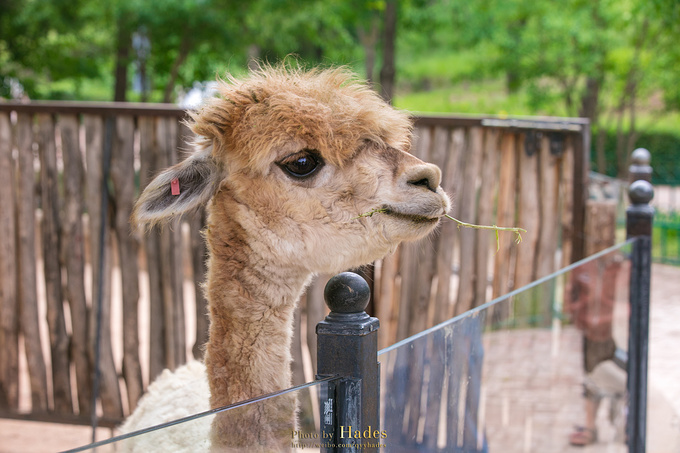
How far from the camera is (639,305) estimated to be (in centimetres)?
386

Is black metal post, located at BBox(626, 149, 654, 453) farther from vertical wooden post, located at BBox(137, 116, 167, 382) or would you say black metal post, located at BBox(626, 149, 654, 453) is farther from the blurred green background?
the blurred green background

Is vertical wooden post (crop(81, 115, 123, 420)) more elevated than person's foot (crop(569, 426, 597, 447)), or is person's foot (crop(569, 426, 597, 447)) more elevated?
vertical wooden post (crop(81, 115, 123, 420))

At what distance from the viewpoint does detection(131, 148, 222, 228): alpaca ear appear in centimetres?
228

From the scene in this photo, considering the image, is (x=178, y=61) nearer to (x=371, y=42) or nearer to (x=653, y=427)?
(x=371, y=42)

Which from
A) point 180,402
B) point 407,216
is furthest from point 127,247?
point 407,216

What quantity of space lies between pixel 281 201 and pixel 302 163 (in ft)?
0.50

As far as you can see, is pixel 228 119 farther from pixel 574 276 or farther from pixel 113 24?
pixel 113 24

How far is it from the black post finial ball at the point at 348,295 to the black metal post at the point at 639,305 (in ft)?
9.00

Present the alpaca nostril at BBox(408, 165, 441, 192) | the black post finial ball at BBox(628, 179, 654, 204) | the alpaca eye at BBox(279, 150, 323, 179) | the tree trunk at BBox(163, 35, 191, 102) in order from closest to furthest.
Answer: the alpaca nostril at BBox(408, 165, 441, 192) < the alpaca eye at BBox(279, 150, 323, 179) < the black post finial ball at BBox(628, 179, 654, 204) < the tree trunk at BBox(163, 35, 191, 102)

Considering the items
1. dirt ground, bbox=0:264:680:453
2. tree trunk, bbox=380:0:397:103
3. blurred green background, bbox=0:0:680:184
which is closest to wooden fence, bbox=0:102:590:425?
dirt ground, bbox=0:264:680:453

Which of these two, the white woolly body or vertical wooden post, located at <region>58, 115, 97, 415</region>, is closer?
the white woolly body

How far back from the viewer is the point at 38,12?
397 inches

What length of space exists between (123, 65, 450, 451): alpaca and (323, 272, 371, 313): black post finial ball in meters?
0.54

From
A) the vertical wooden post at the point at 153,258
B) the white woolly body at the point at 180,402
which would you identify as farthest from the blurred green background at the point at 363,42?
the white woolly body at the point at 180,402
